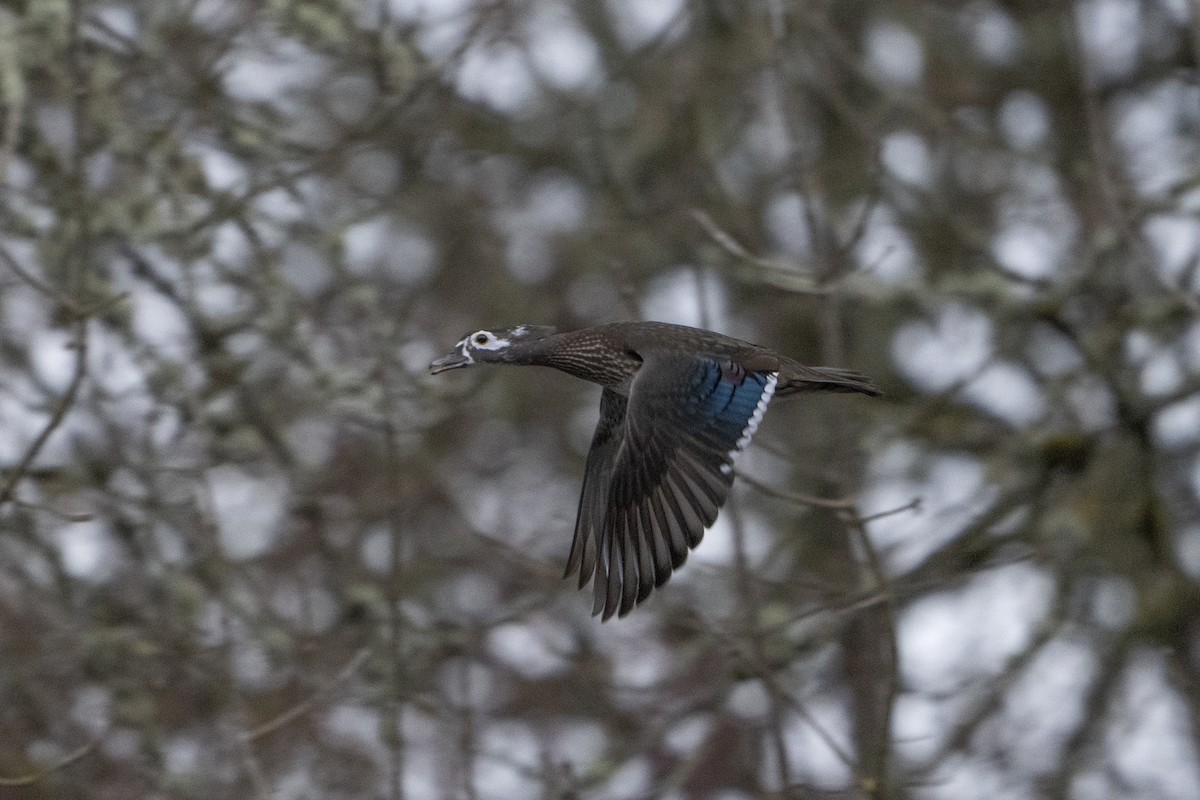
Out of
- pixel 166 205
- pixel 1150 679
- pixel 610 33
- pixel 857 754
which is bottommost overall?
pixel 857 754

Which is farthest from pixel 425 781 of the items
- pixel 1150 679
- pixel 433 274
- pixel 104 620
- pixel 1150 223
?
pixel 1150 223

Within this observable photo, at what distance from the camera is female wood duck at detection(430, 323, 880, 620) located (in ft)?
16.9

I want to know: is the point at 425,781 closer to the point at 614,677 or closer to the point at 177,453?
the point at 614,677

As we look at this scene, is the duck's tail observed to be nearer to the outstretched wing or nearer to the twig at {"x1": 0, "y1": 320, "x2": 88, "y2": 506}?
the outstretched wing

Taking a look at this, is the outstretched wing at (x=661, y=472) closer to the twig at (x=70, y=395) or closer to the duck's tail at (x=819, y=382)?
the duck's tail at (x=819, y=382)

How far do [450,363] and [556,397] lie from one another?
2773 millimetres

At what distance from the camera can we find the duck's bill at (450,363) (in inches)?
239

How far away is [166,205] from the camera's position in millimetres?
6836

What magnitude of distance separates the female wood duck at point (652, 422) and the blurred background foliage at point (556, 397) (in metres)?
0.21

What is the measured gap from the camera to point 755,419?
215 inches

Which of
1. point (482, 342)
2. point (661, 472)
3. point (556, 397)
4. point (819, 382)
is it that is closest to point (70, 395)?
point (661, 472)

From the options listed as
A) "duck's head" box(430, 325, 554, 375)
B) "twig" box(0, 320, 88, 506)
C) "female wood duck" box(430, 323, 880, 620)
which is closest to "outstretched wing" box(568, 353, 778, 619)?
"female wood duck" box(430, 323, 880, 620)

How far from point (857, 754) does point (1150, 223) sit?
93.6 inches

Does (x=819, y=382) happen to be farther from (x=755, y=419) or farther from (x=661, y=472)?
(x=661, y=472)
